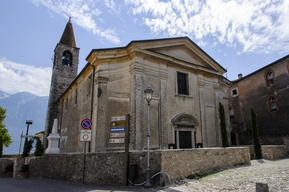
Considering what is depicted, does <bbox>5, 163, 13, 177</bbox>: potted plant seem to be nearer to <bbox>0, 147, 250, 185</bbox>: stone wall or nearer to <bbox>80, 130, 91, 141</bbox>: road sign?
<bbox>0, 147, 250, 185</bbox>: stone wall

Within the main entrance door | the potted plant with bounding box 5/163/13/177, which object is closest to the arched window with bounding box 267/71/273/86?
the main entrance door

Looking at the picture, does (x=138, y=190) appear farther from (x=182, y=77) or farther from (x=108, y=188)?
(x=182, y=77)

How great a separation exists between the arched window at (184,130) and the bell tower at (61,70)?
1617cm

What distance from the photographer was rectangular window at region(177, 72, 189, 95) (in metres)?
12.9

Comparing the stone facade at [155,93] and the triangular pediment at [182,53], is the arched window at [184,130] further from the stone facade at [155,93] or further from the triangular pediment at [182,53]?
Result: the triangular pediment at [182,53]

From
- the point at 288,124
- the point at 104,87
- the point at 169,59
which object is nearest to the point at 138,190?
the point at 104,87

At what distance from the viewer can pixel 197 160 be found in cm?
764

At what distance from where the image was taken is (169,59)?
1227cm

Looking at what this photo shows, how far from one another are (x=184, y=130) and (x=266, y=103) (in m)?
12.7

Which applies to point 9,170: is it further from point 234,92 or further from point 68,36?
point 234,92

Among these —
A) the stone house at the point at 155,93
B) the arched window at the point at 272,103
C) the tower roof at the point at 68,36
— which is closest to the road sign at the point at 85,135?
the stone house at the point at 155,93

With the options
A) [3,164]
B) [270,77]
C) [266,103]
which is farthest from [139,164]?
[270,77]

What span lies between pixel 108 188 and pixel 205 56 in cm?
1145

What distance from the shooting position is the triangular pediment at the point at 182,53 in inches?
496
